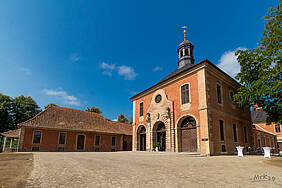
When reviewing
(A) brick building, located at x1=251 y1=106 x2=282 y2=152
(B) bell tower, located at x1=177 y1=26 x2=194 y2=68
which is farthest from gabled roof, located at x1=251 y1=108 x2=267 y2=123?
(B) bell tower, located at x1=177 y1=26 x2=194 y2=68

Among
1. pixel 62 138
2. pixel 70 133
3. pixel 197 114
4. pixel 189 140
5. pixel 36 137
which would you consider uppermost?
pixel 197 114

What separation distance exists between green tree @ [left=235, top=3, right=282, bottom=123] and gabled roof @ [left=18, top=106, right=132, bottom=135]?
20.8m

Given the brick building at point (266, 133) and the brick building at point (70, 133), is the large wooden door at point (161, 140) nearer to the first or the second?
the brick building at point (70, 133)

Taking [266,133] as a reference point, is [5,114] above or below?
above

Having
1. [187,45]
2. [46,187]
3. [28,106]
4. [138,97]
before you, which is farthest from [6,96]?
[46,187]

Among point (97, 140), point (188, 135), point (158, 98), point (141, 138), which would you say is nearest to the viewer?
point (188, 135)

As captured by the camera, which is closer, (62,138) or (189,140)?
(189,140)

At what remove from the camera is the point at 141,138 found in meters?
23.2

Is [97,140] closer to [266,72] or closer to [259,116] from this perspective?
[266,72]

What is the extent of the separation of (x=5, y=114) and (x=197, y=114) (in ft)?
122

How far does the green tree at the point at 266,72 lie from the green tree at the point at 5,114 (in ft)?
132

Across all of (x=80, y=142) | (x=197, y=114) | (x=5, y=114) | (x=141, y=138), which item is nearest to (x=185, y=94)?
(x=197, y=114)

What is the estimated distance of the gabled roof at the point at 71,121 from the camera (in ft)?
73.7

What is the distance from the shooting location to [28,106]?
36625 mm
